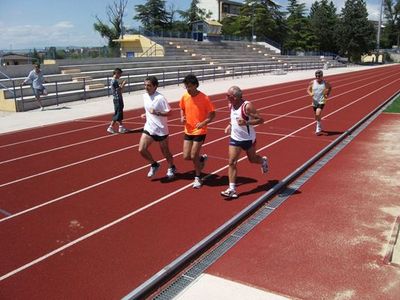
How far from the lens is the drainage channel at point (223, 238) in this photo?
427 centimetres

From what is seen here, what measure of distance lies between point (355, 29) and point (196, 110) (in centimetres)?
7217

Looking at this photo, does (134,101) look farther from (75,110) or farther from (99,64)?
(99,64)

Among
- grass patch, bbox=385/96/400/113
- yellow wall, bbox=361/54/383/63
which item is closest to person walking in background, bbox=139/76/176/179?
grass patch, bbox=385/96/400/113

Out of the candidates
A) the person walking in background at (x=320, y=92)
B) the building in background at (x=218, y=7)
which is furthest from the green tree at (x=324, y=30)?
the person walking in background at (x=320, y=92)

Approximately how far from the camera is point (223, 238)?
5387 millimetres

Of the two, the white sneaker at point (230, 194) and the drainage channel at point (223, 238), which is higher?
the white sneaker at point (230, 194)

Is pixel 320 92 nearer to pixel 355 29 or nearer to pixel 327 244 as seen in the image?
pixel 327 244

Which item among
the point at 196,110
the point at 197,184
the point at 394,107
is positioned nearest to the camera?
the point at 196,110

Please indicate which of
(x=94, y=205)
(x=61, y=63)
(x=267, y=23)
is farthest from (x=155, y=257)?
(x=267, y=23)

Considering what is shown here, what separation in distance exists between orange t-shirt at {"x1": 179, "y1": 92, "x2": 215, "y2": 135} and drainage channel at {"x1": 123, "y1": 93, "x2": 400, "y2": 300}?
5.05 feet

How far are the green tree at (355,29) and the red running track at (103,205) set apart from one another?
66.1 m

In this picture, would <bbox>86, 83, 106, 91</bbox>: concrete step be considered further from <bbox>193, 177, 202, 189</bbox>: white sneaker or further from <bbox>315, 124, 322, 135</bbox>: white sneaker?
<bbox>193, 177, 202, 189</bbox>: white sneaker

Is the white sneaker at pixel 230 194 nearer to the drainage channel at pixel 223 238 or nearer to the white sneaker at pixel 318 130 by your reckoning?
the drainage channel at pixel 223 238

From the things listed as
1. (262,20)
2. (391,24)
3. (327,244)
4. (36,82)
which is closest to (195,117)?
(327,244)
